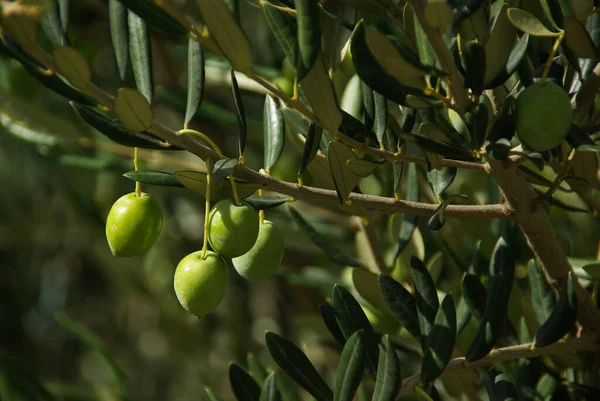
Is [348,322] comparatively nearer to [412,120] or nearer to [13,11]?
[412,120]

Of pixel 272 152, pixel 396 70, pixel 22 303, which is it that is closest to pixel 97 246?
pixel 22 303

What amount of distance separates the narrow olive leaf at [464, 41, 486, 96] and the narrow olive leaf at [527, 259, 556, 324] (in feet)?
0.87

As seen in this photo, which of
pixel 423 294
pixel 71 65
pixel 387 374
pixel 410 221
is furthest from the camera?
pixel 410 221

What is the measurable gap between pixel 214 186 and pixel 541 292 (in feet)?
1.19

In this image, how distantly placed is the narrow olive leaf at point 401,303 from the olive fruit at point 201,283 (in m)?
0.17

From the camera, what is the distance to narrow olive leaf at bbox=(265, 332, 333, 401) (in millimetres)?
763

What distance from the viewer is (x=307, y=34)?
1.94 ft

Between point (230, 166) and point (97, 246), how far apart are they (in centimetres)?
135

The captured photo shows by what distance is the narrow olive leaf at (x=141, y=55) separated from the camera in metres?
0.71

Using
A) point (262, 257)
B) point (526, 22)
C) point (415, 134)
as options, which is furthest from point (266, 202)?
point (526, 22)

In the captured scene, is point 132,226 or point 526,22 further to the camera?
point 132,226

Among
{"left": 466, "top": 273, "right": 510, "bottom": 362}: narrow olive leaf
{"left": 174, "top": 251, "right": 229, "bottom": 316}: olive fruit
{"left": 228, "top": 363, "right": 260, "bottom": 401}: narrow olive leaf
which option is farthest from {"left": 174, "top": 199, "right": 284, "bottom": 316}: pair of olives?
{"left": 466, "top": 273, "right": 510, "bottom": 362}: narrow olive leaf

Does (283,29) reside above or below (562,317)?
above

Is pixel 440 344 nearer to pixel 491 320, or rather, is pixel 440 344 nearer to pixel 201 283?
pixel 491 320
